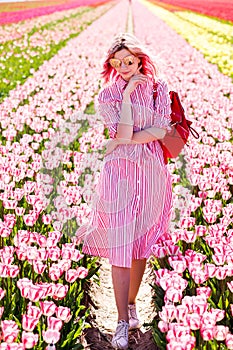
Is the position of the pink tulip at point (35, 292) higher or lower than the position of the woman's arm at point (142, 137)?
lower

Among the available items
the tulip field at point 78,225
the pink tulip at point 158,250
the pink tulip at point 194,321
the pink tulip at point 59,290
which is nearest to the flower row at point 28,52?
the tulip field at point 78,225

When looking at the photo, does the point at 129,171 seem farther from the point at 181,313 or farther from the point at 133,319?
the point at 181,313

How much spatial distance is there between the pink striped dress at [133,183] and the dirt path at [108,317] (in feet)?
1.51

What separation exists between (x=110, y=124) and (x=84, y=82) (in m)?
6.23

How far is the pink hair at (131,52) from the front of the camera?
314 cm

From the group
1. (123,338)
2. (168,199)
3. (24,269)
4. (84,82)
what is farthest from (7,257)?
(84,82)

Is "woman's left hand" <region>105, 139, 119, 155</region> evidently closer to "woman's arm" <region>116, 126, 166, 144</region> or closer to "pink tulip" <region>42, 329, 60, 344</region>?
"woman's arm" <region>116, 126, 166, 144</region>

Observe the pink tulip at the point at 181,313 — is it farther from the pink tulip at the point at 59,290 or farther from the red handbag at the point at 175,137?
the red handbag at the point at 175,137

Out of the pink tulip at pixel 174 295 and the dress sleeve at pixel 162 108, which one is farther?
the dress sleeve at pixel 162 108

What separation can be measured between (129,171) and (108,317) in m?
0.99

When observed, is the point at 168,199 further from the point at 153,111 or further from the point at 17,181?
the point at 17,181

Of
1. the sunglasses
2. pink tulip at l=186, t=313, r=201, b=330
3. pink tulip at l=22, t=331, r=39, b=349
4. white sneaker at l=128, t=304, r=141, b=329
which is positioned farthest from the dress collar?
pink tulip at l=22, t=331, r=39, b=349

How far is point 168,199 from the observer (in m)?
3.41

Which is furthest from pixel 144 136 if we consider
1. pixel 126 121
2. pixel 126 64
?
pixel 126 64
